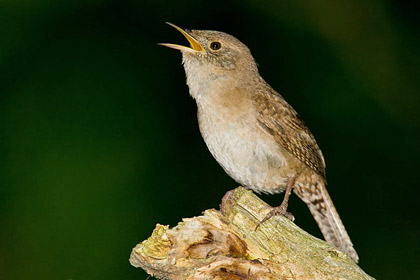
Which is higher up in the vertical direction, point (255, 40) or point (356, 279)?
point (255, 40)

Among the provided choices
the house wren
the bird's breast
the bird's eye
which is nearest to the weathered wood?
the house wren

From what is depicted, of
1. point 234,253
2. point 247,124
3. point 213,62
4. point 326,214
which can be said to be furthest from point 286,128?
point 234,253

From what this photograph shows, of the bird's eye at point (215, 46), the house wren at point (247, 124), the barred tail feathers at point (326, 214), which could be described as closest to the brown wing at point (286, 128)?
the house wren at point (247, 124)

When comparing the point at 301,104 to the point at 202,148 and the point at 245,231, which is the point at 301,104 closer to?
the point at 202,148

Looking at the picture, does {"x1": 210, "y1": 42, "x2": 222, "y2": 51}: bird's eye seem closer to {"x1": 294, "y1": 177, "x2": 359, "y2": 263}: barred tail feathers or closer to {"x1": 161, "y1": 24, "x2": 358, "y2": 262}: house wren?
A: {"x1": 161, "y1": 24, "x2": 358, "y2": 262}: house wren

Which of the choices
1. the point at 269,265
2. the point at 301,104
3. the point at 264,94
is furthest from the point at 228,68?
the point at 269,265

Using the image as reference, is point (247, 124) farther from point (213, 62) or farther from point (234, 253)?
point (234, 253)
